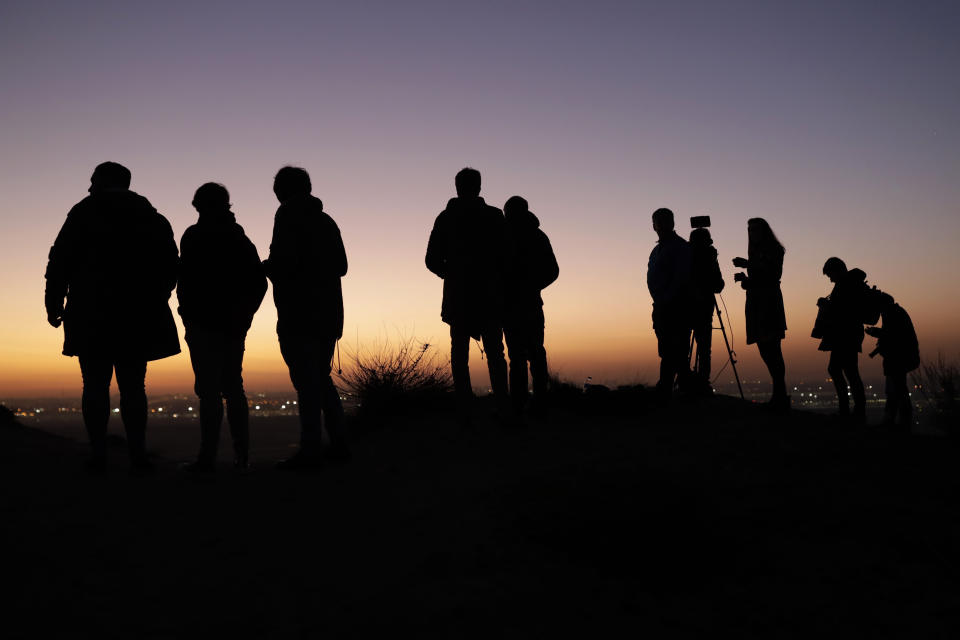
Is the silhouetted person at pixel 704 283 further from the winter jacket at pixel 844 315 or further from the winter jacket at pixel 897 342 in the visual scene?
the winter jacket at pixel 897 342

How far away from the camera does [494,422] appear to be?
672 cm

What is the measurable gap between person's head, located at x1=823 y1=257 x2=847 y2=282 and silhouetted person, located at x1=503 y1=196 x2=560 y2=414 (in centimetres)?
306

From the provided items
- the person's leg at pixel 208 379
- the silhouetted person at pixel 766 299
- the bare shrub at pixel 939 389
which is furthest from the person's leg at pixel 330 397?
the bare shrub at pixel 939 389

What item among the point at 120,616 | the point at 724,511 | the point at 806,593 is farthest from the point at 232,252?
the point at 806,593

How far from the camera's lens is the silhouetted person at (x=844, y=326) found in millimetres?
7277

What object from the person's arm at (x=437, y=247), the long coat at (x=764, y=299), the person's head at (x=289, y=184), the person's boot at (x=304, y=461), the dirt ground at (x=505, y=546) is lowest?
the dirt ground at (x=505, y=546)

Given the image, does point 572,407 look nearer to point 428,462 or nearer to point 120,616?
point 428,462

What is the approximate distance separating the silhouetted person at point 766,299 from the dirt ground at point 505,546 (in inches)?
67.0

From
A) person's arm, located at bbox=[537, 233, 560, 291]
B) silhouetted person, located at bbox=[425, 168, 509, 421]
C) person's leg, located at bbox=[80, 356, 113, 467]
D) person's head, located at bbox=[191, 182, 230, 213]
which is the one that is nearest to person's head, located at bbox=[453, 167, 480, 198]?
silhouetted person, located at bbox=[425, 168, 509, 421]

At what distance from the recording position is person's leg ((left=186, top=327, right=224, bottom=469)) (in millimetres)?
4672

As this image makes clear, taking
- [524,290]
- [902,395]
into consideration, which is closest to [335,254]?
[524,290]

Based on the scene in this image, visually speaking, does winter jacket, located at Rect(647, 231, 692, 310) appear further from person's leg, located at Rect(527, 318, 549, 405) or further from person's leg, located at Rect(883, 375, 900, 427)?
person's leg, located at Rect(883, 375, 900, 427)

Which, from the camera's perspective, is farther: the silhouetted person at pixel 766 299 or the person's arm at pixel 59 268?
the silhouetted person at pixel 766 299

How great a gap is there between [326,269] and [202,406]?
1.30m
